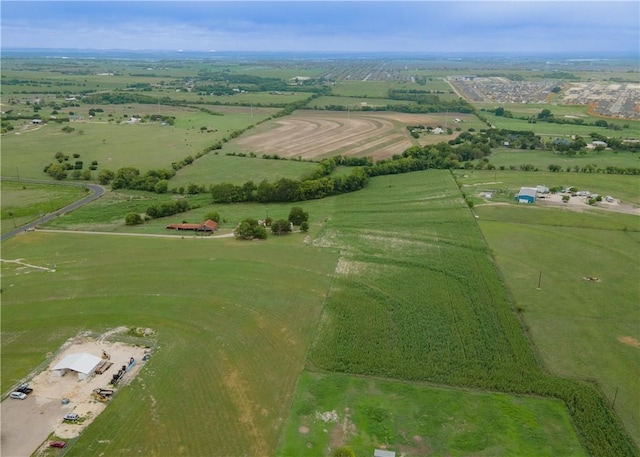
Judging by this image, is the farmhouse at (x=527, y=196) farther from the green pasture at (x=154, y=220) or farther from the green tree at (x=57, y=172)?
the green tree at (x=57, y=172)

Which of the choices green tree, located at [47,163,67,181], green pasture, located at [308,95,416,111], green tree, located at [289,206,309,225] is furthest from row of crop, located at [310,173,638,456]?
green pasture, located at [308,95,416,111]

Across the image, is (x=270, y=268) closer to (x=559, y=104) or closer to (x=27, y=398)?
(x=27, y=398)

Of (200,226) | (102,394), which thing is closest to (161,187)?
(200,226)

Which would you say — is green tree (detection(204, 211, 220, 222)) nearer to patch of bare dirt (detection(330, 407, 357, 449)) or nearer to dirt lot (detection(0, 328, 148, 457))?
dirt lot (detection(0, 328, 148, 457))

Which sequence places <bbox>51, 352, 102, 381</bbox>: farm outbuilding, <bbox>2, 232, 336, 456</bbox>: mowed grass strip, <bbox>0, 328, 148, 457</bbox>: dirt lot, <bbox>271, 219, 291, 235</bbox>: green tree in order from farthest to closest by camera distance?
<bbox>271, 219, 291, 235</bbox>: green tree → <bbox>51, 352, 102, 381</bbox>: farm outbuilding → <bbox>2, 232, 336, 456</bbox>: mowed grass strip → <bbox>0, 328, 148, 457</bbox>: dirt lot

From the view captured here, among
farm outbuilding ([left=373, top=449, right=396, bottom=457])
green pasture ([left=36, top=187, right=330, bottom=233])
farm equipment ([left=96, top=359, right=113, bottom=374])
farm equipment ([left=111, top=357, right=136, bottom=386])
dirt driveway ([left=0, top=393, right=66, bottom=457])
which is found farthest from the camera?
green pasture ([left=36, top=187, right=330, bottom=233])

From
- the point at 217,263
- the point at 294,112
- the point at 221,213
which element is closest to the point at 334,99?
the point at 294,112

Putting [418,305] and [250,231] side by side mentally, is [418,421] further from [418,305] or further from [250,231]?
[250,231]
